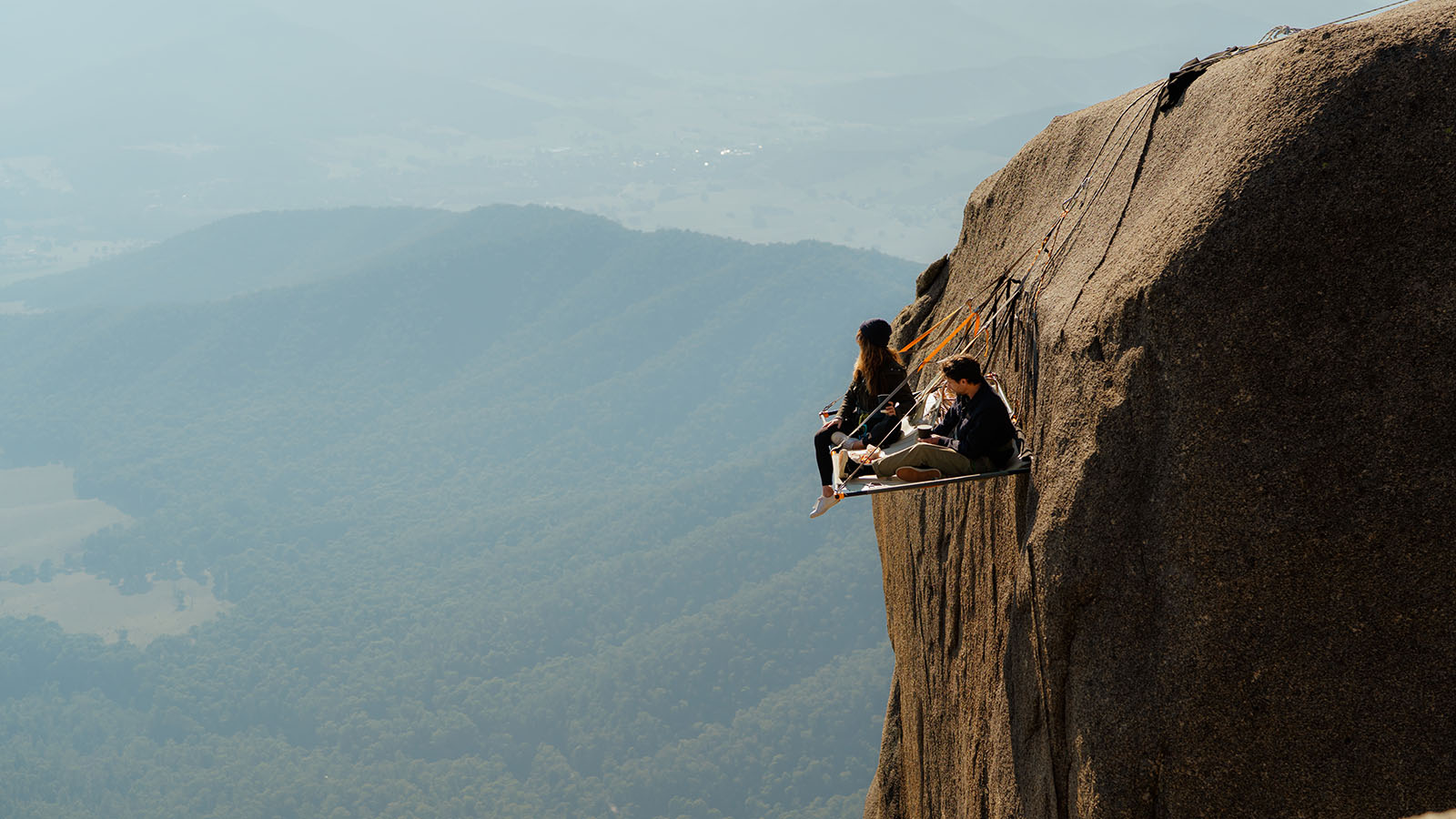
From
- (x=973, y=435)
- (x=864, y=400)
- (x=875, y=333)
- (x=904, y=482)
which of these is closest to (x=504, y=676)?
(x=864, y=400)

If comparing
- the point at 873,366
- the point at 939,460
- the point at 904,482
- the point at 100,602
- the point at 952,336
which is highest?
the point at 952,336

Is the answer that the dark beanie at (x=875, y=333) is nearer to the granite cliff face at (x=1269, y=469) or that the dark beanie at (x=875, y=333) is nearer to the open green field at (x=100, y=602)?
the granite cliff face at (x=1269, y=469)

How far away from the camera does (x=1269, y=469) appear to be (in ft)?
17.1

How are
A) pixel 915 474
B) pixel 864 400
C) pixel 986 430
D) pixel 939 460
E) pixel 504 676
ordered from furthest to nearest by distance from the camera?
pixel 504 676, pixel 864 400, pixel 915 474, pixel 939 460, pixel 986 430

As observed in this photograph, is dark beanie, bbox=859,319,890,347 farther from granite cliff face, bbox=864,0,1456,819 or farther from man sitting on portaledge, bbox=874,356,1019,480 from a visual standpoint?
granite cliff face, bbox=864,0,1456,819

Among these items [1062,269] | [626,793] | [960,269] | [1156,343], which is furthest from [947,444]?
[626,793]

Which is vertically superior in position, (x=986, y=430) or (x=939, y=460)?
(x=986, y=430)

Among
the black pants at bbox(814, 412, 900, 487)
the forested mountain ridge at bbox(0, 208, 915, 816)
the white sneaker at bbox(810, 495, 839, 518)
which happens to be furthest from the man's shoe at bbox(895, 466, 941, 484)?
the forested mountain ridge at bbox(0, 208, 915, 816)

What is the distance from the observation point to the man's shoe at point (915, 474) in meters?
7.03

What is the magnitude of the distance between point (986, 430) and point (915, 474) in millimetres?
554

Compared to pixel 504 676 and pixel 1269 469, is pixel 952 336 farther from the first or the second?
pixel 504 676

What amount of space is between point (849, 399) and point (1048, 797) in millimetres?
3740

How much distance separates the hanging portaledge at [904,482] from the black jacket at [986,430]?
0.42 feet

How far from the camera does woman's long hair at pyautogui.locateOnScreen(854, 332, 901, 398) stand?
9062 millimetres
